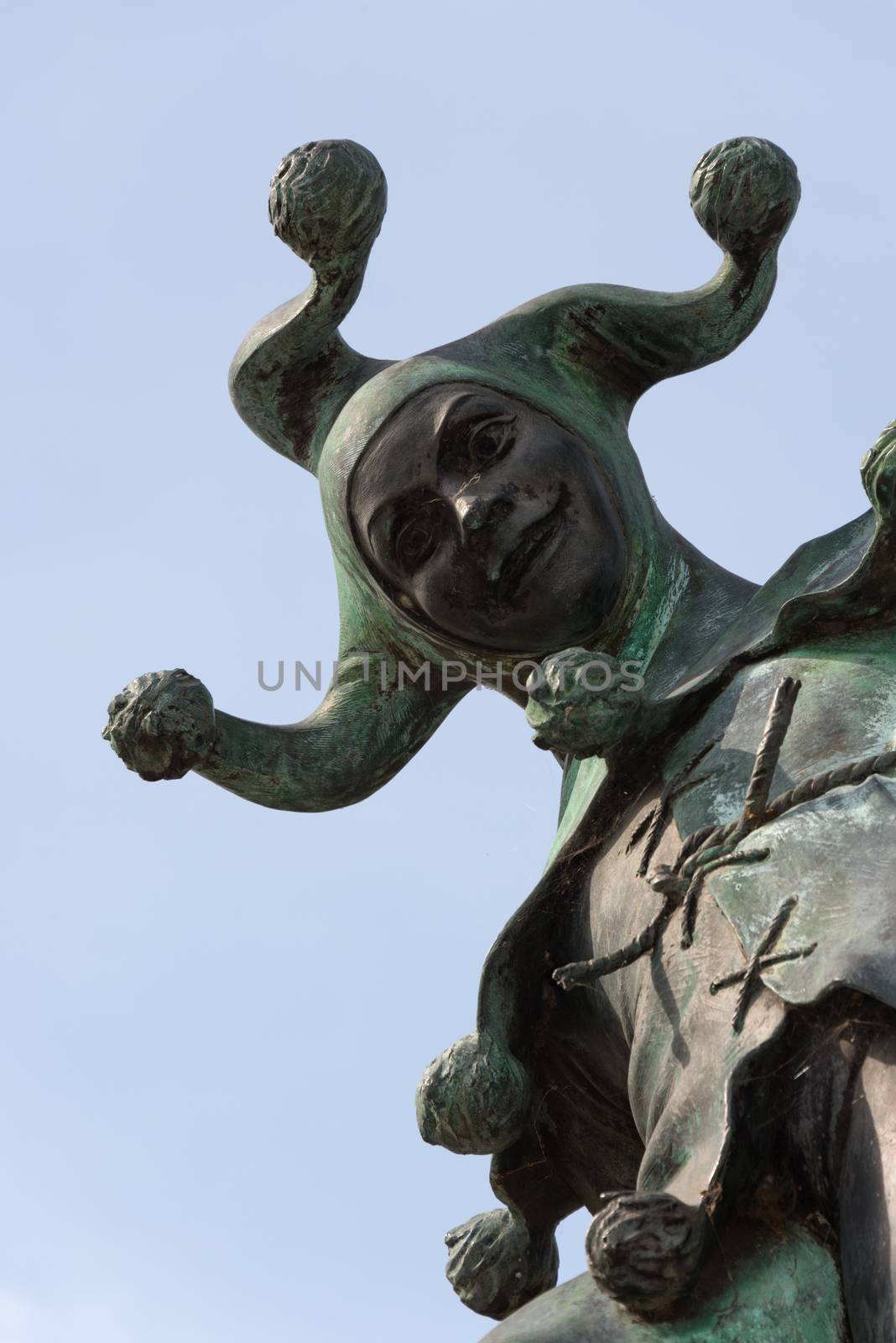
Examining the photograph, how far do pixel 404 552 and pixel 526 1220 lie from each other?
186cm

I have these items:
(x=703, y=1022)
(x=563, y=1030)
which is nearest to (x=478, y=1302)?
(x=563, y=1030)

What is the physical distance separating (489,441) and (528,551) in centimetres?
34

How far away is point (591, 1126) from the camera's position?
7074mm

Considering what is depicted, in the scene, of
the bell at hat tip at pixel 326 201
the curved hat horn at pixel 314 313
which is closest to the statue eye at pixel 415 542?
the curved hat horn at pixel 314 313

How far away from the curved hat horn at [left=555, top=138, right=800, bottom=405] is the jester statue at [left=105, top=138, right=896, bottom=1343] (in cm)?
1

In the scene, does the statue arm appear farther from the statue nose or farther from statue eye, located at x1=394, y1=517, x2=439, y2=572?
the statue nose

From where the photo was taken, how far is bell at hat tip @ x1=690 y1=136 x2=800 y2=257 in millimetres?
7668

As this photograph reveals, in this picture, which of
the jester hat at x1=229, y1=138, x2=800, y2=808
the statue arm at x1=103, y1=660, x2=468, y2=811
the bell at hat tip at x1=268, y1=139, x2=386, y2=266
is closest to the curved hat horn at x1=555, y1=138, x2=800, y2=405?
the jester hat at x1=229, y1=138, x2=800, y2=808

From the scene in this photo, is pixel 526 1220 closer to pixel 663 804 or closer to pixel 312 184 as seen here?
pixel 663 804

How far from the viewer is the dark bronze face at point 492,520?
24.1 ft

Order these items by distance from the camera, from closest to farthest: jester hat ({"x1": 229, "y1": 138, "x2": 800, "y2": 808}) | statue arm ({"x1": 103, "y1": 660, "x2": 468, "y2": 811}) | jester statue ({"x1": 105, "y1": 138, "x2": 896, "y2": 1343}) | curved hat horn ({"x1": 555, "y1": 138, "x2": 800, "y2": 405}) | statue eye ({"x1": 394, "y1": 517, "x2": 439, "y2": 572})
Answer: jester statue ({"x1": 105, "y1": 138, "x2": 896, "y2": 1343}) → statue arm ({"x1": 103, "y1": 660, "x2": 468, "y2": 811}) → statue eye ({"x1": 394, "y1": 517, "x2": 439, "y2": 572}) → jester hat ({"x1": 229, "y1": 138, "x2": 800, "y2": 808}) → curved hat horn ({"x1": 555, "y1": 138, "x2": 800, "y2": 405})

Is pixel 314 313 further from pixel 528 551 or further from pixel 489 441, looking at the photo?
pixel 528 551

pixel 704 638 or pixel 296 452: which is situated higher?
pixel 296 452

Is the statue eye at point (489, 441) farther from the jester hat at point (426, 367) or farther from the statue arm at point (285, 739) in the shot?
the statue arm at point (285, 739)
